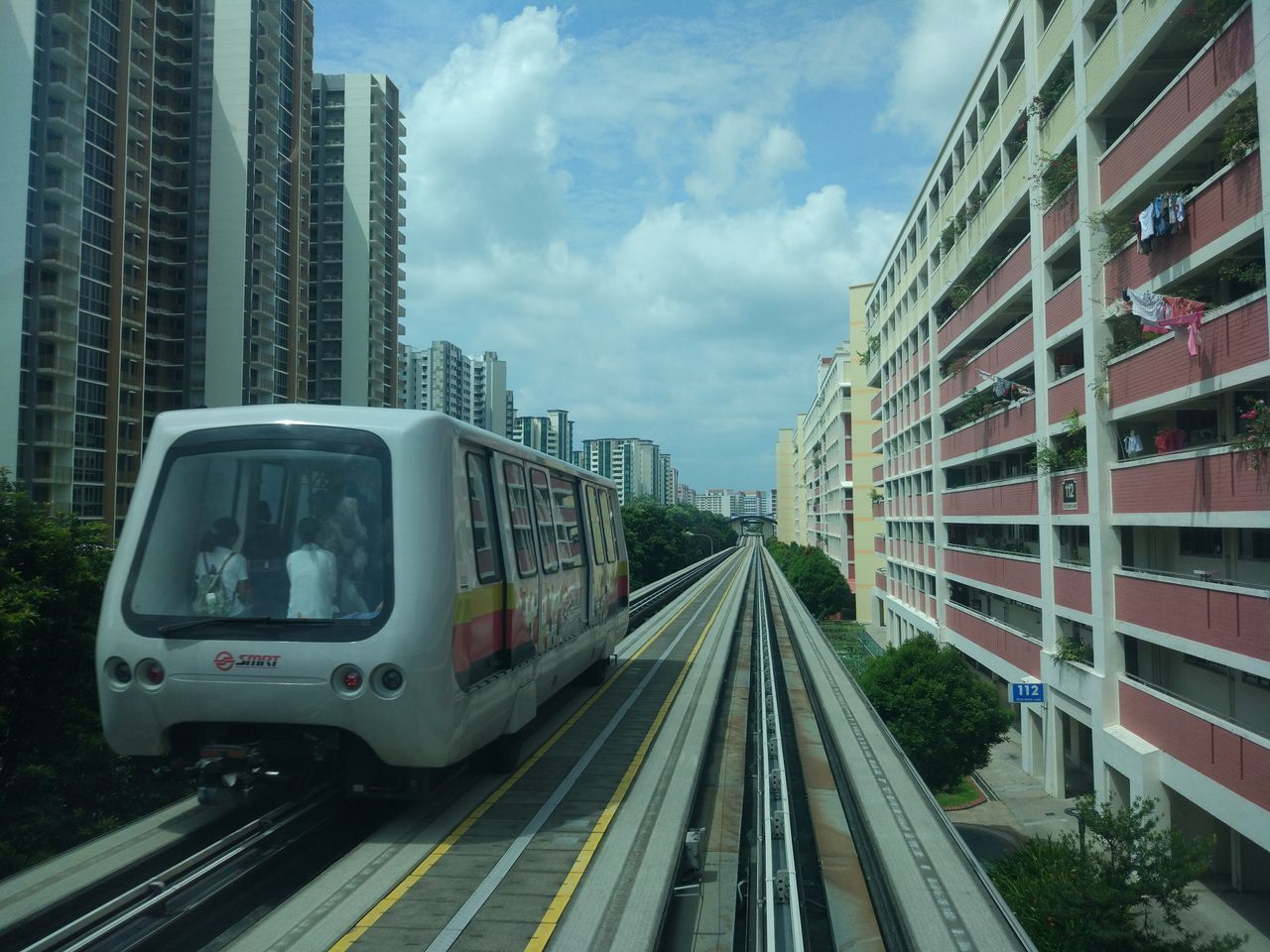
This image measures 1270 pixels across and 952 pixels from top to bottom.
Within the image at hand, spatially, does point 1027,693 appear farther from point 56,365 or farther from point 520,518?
point 56,365

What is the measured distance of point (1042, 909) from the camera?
423 inches

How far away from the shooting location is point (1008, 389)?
2506 cm

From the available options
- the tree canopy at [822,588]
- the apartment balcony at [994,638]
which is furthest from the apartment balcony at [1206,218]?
the tree canopy at [822,588]

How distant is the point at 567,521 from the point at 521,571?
2741 millimetres

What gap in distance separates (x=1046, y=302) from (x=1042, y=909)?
49.7 feet

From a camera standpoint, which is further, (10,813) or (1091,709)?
(1091,709)

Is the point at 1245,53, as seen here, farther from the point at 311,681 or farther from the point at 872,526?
the point at 872,526

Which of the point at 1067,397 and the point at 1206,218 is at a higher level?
the point at 1206,218

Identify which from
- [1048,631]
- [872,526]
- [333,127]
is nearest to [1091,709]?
[1048,631]

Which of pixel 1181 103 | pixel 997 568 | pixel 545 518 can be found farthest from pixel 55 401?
pixel 1181 103

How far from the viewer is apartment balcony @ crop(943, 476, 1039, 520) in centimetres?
2378

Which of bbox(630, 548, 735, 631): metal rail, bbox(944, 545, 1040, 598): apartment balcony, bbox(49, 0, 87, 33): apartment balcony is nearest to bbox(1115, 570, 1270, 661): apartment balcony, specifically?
bbox(944, 545, 1040, 598): apartment balcony

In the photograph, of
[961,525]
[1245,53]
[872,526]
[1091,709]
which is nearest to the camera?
[1245,53]

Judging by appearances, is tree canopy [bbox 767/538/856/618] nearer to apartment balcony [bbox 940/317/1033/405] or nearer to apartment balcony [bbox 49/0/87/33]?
apartment balcony [bbox 940/317/1033/405]
